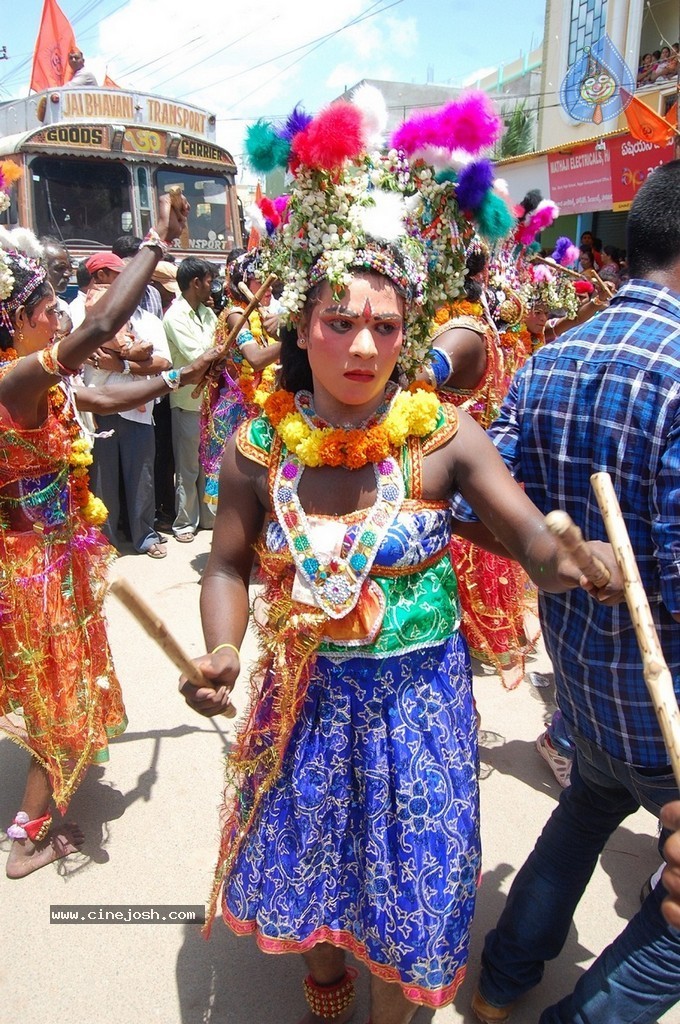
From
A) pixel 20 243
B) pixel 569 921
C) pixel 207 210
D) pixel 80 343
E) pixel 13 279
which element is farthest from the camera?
pixel 207 210

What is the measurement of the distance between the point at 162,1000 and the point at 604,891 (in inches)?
57.7

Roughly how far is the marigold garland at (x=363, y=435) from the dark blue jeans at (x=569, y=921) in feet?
2.99

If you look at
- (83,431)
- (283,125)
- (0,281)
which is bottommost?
(83,431)

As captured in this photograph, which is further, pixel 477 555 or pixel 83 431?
pixel 477 555

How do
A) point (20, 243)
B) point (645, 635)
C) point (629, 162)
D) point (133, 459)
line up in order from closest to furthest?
1. point (645, 635)
2. point (20, 243)
3. point (133, 459)
4. point (629, 162)

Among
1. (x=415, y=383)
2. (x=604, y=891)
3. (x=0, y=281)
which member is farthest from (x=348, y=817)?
(x=0, y=281)

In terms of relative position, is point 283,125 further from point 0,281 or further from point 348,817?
point 348,817

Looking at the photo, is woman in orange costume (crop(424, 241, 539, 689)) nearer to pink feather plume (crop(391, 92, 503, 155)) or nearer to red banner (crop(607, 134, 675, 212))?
pink feather plume (crop(391, 92, 503, 155))

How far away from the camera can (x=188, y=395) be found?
20.0ft

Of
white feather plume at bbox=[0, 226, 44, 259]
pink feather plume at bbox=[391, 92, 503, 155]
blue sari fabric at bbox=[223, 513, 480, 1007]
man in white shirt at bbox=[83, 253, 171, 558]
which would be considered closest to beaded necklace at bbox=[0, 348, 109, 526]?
white feather plume at bbox=[0, 226, 44, 259]

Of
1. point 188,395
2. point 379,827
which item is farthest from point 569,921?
point 188,395

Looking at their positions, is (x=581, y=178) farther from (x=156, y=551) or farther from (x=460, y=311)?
(x=460, y=311)

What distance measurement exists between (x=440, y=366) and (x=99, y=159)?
660 cm

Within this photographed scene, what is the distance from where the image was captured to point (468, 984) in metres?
2.23
